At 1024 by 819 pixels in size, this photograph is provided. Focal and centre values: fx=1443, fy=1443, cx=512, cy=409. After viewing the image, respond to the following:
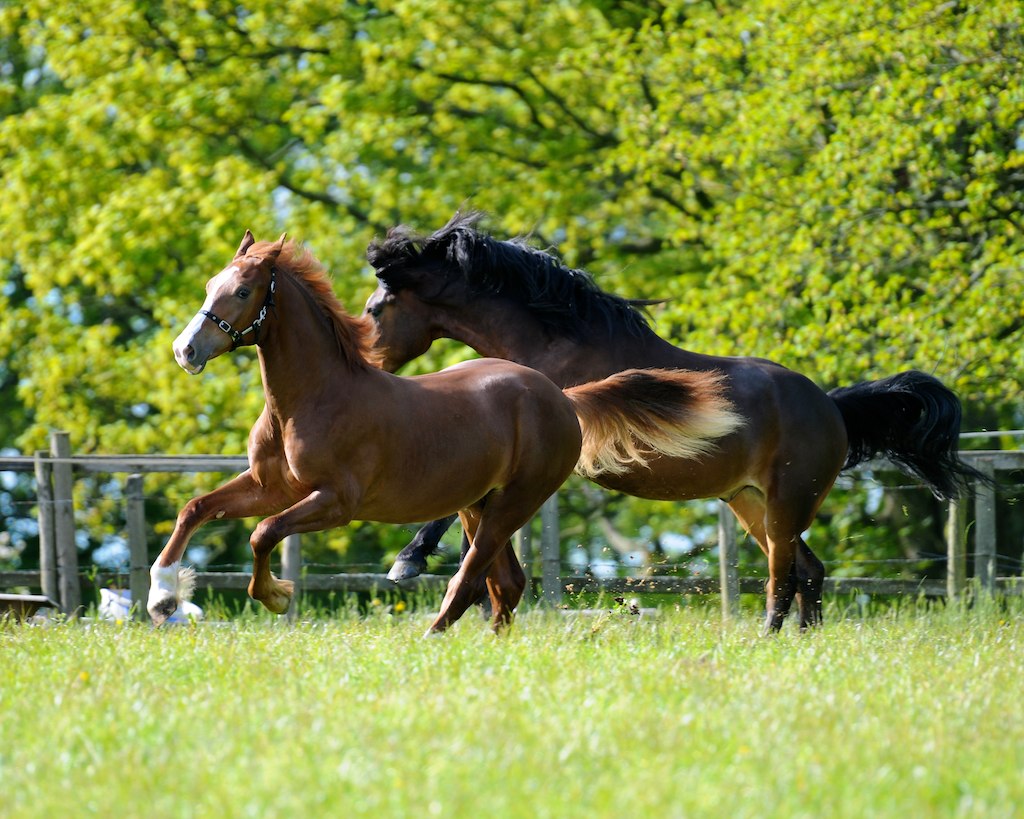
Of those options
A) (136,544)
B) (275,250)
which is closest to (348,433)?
(275,250)

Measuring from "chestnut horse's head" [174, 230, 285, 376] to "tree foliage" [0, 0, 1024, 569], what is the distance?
734cm

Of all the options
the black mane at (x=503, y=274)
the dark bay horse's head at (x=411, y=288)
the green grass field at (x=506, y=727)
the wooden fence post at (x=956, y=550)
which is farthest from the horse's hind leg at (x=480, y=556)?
the wooden fence post at (x=956, y=550)

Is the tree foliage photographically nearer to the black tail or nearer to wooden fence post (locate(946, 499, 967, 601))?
wooden fence post (locate(946, 499, 967, 601))

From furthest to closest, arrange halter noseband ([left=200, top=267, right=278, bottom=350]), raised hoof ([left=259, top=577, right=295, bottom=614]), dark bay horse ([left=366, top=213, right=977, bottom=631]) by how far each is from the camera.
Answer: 1. dark bay horse ([left=366, top=213, right=977, bottom=631])
2. raised hoof ([left=259, top=577, right=295, bottom=614])
3. halter noseband ([left=200, top=267, right=278, bottom=350])

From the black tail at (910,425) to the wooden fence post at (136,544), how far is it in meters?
5.23

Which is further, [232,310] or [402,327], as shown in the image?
[402,327]

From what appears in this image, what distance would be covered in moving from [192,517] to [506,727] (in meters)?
2.41

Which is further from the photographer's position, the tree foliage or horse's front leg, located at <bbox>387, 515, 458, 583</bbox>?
the tree foliage

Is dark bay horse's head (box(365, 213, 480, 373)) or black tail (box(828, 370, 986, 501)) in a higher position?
dark bay horse's head (box(365, 213, 480, 373))

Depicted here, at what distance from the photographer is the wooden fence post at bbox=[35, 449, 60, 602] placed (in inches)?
437

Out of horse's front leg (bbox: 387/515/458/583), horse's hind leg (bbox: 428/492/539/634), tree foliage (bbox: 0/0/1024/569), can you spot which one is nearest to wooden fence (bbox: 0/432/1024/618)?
tree foliage (bbox: 0/0/1024/569)

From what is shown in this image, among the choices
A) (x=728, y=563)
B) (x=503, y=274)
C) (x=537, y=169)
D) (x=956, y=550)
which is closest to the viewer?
(x=503, y=274)

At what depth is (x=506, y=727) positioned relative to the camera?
4215mm

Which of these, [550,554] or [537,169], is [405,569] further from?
[537,169]
